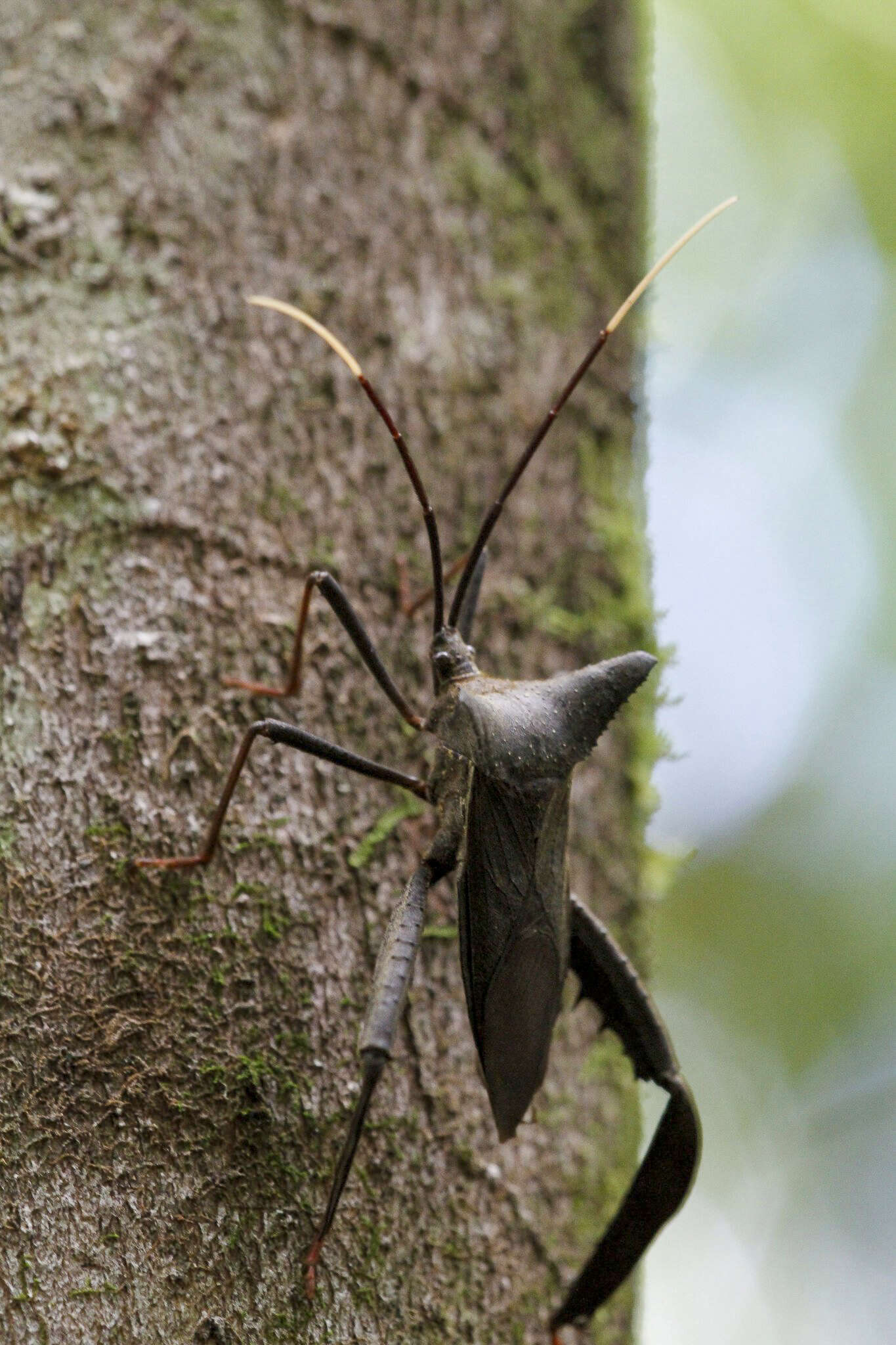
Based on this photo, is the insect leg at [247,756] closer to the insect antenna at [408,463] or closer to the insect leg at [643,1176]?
the insect antenna at [408,463]

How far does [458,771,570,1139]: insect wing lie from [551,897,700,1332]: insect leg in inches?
8.0

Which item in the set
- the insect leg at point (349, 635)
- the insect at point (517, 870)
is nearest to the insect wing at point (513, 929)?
the insect at point (517, 870)

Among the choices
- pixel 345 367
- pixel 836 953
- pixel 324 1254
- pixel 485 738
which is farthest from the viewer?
pixel 836 953

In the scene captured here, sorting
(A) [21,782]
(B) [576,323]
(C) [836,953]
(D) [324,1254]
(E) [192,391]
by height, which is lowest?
(C) [836,953]

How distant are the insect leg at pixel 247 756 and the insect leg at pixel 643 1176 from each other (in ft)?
2.18

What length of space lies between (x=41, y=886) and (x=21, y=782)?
248mm

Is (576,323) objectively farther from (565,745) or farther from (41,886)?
(41,886)

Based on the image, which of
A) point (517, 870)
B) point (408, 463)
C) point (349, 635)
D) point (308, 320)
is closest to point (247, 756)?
point (349, 635)

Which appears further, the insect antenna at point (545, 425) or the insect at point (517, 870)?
the insect antenna at point (545, 425)

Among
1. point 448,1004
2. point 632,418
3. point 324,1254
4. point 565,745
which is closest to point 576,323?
point 632,418

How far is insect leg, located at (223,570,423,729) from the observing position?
2.74 meters

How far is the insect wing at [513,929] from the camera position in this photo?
2.46 m

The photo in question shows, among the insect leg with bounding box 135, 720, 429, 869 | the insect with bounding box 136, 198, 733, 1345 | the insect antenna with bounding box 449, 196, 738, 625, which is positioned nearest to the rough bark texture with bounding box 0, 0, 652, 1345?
the insect leg with bounding box 135, 720, 429, 869

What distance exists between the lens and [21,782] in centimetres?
241
